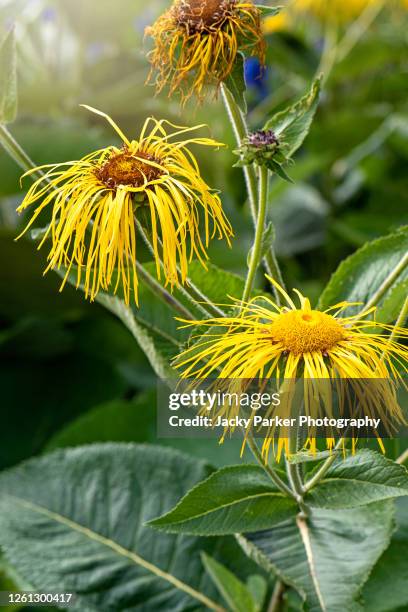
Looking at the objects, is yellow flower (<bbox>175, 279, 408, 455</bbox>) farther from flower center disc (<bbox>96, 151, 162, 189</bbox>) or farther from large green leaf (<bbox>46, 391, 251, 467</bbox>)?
large green leaf (<bbox>46, 391, 251, 467</bbox>)

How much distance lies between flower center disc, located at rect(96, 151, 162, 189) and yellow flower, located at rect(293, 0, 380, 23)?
1376 mm

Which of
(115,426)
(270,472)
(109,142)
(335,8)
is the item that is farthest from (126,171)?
(335,8)

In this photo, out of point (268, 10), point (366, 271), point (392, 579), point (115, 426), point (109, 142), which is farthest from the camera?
point (109, 142)

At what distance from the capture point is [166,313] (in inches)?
28.7

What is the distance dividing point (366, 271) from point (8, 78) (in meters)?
0.35

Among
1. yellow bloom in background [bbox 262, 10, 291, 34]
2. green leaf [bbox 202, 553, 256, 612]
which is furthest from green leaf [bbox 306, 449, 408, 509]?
yellow bloom in background [bbox 262, 10, 291, 34]

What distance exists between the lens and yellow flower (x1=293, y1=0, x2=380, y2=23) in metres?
1.87

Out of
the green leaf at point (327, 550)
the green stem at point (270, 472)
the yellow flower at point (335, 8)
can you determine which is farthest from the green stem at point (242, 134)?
the yellow flower at point (335, 8)

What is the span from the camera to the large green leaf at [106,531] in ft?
2.93

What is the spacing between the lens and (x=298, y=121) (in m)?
0.67

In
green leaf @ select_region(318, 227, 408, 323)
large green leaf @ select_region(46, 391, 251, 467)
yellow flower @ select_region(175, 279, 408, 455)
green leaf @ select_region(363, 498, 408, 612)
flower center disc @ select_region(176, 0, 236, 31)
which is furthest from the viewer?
large green leaf @ select_region(46, 391, 251, 467)

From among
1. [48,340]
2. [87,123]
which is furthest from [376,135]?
[48,340]

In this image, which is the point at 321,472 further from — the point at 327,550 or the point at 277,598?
→ the point at 277,598

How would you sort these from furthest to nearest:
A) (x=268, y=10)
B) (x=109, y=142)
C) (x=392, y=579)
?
1. (x=109, y=142)
2. (x=392, y=579)
3. (x=268, y=10)
